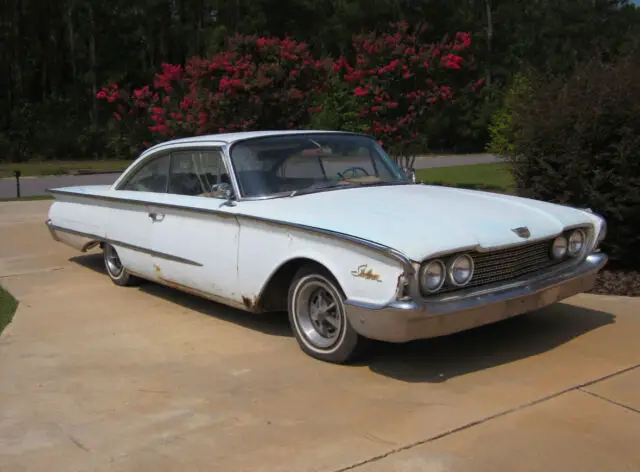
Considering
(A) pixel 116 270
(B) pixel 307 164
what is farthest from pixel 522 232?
(A) pixel 116 270

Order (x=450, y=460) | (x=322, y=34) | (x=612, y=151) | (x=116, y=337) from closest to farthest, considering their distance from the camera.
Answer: (x=450, y=460)
(x=116, y=337)
(x=612, y=151)
(x=322, y=34)

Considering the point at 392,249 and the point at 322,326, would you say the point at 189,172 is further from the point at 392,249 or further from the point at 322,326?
the point at 392,249

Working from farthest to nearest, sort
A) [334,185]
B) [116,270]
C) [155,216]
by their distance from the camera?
[116,270] → [155,216] → [334,185]

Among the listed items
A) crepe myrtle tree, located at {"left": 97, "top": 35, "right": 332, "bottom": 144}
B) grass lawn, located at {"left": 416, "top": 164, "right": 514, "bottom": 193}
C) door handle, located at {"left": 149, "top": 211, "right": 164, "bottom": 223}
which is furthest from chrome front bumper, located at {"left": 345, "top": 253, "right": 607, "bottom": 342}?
grass lawn, located at {"left": 416, "top": 164, "right": 514, "bottom": 193}

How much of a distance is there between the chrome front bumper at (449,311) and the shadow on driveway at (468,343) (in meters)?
0.35

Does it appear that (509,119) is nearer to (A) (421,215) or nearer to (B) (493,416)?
(A) (421,215)

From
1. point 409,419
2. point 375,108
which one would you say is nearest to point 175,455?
point 409,419

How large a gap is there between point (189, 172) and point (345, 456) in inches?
129

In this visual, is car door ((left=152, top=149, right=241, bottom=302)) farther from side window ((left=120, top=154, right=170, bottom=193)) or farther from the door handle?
side window ((left=120, top=154, right=170, bottom=193))

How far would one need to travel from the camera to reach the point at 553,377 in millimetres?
4324

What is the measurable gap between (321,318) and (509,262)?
1.26 meters

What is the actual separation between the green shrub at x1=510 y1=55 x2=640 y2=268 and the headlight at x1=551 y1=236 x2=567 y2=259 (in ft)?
6.00

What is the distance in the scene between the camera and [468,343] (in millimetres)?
5004

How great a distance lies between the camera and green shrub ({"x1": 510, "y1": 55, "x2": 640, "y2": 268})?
256 inches
